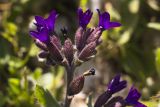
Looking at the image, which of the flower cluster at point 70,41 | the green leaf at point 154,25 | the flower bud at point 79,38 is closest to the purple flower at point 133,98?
the flower cluster at point 70,41

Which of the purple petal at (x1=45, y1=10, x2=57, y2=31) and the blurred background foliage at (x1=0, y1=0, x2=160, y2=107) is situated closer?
the purple petal at (x1=45, y1=10, x2=57, y2=31)

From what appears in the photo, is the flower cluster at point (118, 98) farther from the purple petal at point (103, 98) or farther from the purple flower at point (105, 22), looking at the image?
the purple flower at point (105, 22)

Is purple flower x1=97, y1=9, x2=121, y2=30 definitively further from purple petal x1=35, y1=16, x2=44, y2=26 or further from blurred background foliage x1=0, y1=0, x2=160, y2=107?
blurred background foliage x1=0, y1=0, x2=160, y2=107

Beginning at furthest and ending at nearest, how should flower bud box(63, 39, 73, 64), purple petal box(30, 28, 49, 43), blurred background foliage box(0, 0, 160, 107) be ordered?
blurred background foliage box(0, 0, 160, 107) < flower bud box(63, 39, 73, 64) < purple petal box(30, 28, 49, 43)

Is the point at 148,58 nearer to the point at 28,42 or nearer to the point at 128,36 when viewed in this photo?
the point at 128,36

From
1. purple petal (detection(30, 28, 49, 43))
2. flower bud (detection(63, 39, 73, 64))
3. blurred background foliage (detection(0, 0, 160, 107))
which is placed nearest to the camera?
purple petal (detection(30, 28, 49, 43))

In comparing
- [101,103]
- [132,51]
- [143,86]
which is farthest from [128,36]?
[101,103]

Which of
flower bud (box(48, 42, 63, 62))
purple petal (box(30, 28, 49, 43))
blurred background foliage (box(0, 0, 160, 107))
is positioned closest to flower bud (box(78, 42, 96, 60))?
flower bud (box(48, 42, 63, 62))
